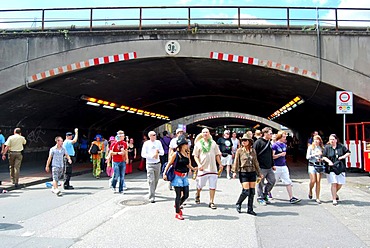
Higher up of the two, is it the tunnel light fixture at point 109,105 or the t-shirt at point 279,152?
the tunnel light fixture at point 109,105

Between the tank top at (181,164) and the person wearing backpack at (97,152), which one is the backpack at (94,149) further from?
the tank top at (181,164)

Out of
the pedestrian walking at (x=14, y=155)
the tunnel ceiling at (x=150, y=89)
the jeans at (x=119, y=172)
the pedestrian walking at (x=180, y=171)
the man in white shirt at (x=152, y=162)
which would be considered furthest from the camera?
the tunnel ceiling at (x=150, y=89)

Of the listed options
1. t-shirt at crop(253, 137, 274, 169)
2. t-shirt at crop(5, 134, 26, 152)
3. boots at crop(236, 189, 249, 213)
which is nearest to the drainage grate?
boots at crop(236, 189, 249, 213)

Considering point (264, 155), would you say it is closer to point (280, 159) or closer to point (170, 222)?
point (280, 159)

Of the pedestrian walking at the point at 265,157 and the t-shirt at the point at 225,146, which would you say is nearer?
the pedestrian walking at the point at 265,157

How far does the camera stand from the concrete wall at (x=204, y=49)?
475 inches

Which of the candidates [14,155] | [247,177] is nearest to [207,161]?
[247,177]

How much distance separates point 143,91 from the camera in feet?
63.1

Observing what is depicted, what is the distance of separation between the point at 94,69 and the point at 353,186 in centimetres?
999

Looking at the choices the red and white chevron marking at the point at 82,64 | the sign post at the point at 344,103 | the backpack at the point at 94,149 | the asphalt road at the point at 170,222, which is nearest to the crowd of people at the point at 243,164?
the asphalt road at the point at 170,222

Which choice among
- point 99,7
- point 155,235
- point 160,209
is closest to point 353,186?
point 160,209

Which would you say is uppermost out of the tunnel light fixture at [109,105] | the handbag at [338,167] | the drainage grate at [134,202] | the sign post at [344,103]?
the tunnel light fixture at [109,105]

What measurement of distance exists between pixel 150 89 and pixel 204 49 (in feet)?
22.9

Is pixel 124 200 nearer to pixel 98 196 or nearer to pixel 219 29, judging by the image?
pixel 98 196
